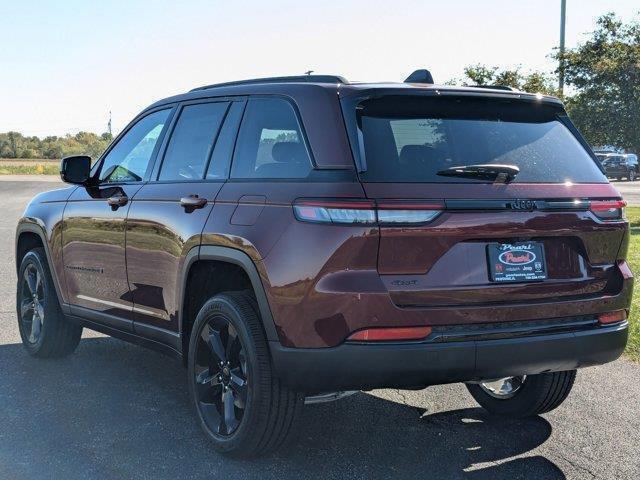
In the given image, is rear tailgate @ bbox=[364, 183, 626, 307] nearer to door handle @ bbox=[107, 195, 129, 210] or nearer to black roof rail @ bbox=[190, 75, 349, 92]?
black roof rail @ bbox=[190, 75, 349, 92]

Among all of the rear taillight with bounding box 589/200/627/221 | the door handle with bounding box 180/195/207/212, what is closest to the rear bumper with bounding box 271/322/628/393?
the rear taillight with bounding box 589/200/627/221

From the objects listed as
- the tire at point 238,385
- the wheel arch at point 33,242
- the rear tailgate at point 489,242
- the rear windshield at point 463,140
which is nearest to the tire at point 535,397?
the rear tailgate at point 489,242

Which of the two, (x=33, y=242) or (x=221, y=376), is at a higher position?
(x=33, y=242)

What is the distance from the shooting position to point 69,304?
19.5 ft

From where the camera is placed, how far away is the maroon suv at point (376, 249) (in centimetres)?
360

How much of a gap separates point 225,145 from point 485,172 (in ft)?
4.86

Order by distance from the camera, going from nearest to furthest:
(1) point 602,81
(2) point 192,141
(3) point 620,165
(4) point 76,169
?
(2) point 192,141 < (4) point 76,169 < (1) point 602,81 < (3) point 620,165

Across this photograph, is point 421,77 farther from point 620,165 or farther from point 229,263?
point 620,165

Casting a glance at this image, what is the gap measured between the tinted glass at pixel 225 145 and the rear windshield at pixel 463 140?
3.14 ft

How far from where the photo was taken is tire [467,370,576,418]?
473cm

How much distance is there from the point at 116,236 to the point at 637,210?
19236 mm

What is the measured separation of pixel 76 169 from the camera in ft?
18.5

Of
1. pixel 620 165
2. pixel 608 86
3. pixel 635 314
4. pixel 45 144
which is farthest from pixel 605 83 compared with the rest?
pixel 45 144

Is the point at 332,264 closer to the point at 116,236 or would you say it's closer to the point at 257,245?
the point at 257,245
